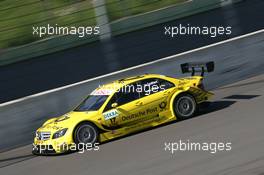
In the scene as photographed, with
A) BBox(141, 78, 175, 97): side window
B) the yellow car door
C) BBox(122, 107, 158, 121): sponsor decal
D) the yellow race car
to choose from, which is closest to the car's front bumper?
the yellow race car

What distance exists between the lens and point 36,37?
18.8 m

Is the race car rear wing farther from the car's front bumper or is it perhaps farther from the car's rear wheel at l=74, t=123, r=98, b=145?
the car's front bumper

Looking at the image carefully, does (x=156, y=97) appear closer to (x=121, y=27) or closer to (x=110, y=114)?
(x=110, y=114)

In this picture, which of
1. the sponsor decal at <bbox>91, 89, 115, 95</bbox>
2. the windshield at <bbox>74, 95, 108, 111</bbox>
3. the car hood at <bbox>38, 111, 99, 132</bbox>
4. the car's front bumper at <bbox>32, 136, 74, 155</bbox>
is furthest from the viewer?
the sponsor decal at <bbox>91, 89, 115, 95</bbox>

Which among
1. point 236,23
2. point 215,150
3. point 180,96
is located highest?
point 236,23

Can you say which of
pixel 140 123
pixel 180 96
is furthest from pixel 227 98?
pixel 140 123

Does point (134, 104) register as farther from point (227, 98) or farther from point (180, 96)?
point (227, 98)

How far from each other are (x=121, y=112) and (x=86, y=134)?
0.93 meters

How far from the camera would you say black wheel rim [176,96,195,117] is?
14520 millimetres

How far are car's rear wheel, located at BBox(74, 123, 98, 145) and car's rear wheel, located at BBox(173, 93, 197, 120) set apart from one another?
196 cm

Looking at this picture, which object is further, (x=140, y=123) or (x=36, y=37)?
(x=36, y=37)

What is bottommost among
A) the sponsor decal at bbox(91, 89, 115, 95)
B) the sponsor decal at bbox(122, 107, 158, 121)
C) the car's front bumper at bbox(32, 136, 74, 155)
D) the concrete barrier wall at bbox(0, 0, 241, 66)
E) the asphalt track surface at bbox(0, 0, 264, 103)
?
the car's front bumper at bbox(32, 136, 74, 155)

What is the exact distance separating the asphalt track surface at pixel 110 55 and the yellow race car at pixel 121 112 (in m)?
3.87

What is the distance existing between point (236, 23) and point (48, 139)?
8.56 meters
